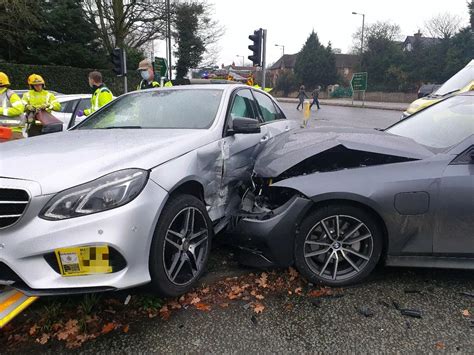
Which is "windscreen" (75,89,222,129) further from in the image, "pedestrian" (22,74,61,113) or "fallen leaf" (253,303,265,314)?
"pedestrian" (22,74,61,113)

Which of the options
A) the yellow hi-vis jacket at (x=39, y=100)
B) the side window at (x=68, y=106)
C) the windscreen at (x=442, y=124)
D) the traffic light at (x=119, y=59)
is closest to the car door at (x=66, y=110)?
the side window at (x=68, y=106)

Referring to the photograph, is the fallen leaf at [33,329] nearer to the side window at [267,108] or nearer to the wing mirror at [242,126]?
the wing mirror at [242,126]

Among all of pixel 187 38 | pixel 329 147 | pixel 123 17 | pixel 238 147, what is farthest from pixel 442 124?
pixel 187 38

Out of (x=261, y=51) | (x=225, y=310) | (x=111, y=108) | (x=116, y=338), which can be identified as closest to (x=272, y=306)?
(x=225, y=310)

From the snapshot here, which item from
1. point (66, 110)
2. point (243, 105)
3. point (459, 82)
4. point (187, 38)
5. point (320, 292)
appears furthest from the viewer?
point (187, 38)

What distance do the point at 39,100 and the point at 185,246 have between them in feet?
14.6

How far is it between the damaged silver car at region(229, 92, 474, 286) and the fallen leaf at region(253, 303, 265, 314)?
1.13 ft

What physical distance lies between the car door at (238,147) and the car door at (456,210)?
175 centimetres

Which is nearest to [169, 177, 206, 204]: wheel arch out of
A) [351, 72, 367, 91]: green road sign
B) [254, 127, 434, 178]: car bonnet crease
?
[254, 127, 434, 178]: car bonnet crease

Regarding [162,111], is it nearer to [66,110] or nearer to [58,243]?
[58,243]

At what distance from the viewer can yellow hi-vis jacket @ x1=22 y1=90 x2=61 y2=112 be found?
19.0 ft

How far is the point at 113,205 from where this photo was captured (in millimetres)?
2203

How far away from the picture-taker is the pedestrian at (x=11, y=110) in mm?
5477

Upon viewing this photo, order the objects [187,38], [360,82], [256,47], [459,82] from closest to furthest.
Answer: [459,82]
[256,47]
[187,38]
[360,82]
